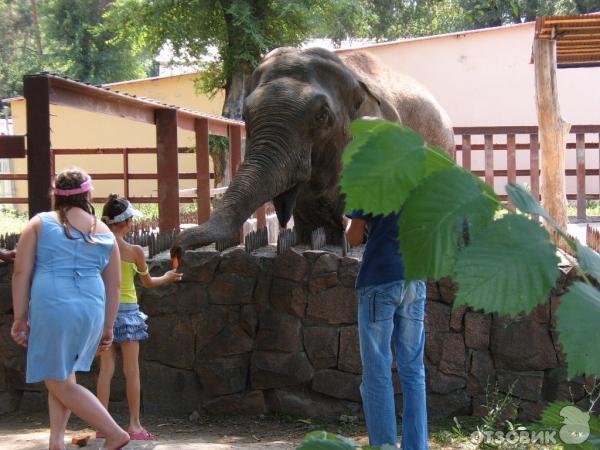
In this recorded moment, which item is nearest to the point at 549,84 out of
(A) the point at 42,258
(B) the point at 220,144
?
(A) the point at 42,258

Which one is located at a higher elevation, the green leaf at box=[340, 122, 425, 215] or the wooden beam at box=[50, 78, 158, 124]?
the wooden beam at box=[50, 78, 158, 124]

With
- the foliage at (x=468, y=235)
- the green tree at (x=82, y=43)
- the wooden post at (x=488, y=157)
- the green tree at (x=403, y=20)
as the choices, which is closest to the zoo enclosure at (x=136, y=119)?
the wooden post at (x=488, y=157)

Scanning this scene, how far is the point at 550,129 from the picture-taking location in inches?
386

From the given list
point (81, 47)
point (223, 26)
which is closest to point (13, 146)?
point (223, 26)

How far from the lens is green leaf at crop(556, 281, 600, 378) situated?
2.12 feet

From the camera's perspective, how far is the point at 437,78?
2209cm

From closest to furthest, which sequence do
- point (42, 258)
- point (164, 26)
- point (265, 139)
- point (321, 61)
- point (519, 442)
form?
point (42, 258)
point (519, 442)
point (265, 139)
point (321, 61)
point (164, 26)

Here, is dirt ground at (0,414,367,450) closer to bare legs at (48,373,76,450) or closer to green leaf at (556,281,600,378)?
bare legs at (48,373,76,450)

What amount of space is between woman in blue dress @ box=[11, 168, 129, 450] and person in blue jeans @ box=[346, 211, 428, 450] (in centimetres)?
126

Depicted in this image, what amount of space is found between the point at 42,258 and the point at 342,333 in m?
2.32

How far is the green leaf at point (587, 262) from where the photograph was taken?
2.38 feet

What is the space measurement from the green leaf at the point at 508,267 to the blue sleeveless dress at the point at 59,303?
3723mm

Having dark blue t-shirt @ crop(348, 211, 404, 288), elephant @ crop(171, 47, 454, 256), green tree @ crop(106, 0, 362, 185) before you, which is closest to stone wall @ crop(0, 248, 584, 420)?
elephant @ crop(171, 47, 454, 256)

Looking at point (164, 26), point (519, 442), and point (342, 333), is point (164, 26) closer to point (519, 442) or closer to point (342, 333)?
point (342, 333)
